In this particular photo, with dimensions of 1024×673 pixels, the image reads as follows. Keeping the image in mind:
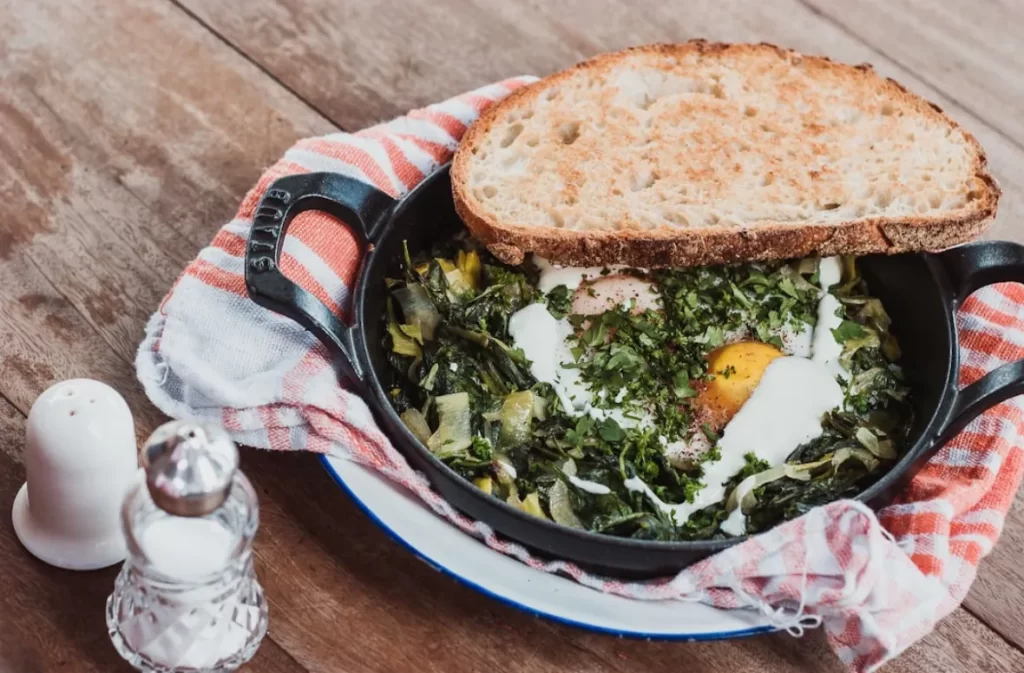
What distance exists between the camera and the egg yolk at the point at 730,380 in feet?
6.95

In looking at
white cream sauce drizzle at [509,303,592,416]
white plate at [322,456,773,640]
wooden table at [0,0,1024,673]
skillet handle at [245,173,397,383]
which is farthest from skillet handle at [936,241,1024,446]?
skillet handle at [245,173,397,383]

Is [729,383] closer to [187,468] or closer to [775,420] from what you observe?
[775,420]

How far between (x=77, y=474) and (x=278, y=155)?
105cm

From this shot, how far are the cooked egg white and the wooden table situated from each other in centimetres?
31

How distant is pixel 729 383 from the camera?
83.9 inches

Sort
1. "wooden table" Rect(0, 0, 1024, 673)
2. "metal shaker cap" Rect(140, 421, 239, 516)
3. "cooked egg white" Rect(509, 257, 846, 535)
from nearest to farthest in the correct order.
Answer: "metal shaker cap" Rect(140, 421, 239, 516), "wooden table" Rect(0, 0, 1024, 673), "cooked egg white" Rect(509, 257, 846, 535)

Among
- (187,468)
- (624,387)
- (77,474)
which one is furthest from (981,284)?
(77,474)

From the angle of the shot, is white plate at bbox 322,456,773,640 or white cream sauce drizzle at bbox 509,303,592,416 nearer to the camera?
white plate at bbox 322,456,773,640

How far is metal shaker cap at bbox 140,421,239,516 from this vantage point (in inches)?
62.0

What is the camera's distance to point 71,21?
9.33ft

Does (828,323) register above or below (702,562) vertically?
above

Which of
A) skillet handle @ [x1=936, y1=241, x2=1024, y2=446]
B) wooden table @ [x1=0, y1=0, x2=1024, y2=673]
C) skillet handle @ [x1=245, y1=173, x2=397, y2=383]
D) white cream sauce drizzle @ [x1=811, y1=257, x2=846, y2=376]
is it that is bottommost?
wooden table @ [x1=0, y1=0, x2=1024, y2=673]

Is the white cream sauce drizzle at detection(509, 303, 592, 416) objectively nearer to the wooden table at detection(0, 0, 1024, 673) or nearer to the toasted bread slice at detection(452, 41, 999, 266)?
the toasted bread slice at detection(452, 41, 999, 266)

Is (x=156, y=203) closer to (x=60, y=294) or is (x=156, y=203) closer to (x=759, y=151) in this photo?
(x=60, y=294)
